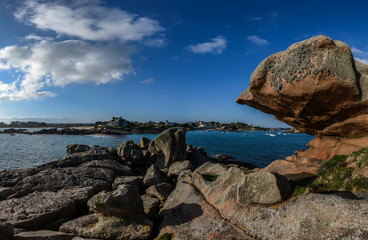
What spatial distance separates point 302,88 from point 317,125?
20.7 feet

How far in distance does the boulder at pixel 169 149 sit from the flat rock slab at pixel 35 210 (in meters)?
18.2

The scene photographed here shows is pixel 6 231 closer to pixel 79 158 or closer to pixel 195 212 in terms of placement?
pixel 195 212

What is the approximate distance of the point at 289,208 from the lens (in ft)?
26.5

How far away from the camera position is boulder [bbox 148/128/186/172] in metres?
32.0

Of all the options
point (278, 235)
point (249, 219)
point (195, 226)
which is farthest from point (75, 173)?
point (278, 235)

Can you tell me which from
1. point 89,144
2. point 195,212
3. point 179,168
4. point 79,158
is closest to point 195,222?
point 195,212

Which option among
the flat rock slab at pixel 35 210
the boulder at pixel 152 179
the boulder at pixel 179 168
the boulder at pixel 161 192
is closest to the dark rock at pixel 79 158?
the boulder at pixel 152 179

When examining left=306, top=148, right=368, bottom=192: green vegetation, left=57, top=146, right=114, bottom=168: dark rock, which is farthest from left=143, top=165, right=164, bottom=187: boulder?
left=306, top=148, right=368, bottom=192: green vegetation

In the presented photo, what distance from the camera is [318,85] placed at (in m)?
11.3

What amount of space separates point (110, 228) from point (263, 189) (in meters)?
8.75

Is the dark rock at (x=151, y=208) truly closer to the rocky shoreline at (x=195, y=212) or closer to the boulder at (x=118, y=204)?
the rocky shoreline at (x=195, y=212)

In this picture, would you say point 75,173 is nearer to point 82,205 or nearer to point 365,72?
point 82,205

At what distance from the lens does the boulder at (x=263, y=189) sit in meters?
9.32

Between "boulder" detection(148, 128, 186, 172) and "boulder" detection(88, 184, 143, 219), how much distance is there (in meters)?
19.8
